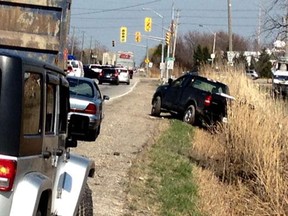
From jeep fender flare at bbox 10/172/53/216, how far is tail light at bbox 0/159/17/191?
0.35 feet

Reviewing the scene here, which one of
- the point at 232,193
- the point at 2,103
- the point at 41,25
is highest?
the point at 41,25

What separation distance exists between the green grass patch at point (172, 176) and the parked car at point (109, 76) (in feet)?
135

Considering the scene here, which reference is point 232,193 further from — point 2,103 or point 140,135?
point 2,103

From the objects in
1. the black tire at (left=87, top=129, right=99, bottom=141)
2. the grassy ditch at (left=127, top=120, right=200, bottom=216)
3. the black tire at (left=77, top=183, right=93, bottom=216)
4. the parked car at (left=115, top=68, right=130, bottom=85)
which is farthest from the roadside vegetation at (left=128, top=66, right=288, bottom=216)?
the parked car at (left=115, top=68, right=130, bottom=85)

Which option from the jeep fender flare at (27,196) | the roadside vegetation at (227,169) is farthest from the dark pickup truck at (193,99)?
the jeep fender flare at (27,196)

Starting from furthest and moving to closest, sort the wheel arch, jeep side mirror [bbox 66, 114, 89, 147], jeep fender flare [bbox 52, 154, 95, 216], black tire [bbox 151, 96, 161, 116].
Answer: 1. black tire [bbox 151, 96, 161, 116]
2. the wheel arch
3. jeep side mirror [bbox 66, 114, 89, 147]
4. jeep fender flare [bbox 52, 154, 95, 216]

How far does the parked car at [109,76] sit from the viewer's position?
201 feet

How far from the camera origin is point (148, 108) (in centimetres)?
3241

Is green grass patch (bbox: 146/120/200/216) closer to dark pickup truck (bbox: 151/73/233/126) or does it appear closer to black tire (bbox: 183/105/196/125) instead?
dark pickup truck (bbox: 151/73/233/126)

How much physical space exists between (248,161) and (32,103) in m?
9.97

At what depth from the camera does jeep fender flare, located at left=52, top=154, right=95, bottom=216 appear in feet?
19.6

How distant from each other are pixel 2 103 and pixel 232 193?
9346 mm

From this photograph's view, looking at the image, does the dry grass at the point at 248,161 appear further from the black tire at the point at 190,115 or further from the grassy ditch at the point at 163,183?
the black tire at the point at 190,115

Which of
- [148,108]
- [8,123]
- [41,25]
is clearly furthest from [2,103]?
[148,108]
